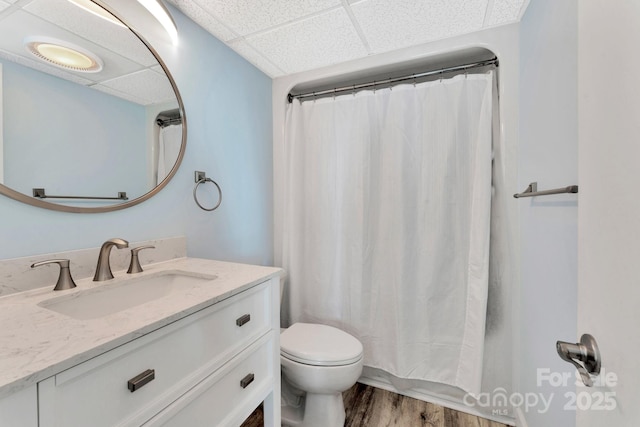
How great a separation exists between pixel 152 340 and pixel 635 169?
95 cm

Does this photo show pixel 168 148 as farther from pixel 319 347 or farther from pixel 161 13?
pixel 319 347

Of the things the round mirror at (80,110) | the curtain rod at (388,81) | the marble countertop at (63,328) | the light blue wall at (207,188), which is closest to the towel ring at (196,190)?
the light blue wall at (207,188)

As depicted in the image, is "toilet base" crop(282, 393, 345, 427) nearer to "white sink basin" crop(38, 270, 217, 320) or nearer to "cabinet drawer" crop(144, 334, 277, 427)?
"cabinet drawer" crop(144, 334, 277, 427)

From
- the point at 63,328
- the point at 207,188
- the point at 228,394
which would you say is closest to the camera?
the point at 63,328

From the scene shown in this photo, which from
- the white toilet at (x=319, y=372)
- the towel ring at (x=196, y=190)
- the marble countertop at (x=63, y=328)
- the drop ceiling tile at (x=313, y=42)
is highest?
the drop ceiling tile at (x=313, y=42)

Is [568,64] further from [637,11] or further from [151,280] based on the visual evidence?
[151,280]

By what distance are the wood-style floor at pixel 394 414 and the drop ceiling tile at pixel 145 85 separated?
69.4 inches

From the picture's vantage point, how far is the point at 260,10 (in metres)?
1.27

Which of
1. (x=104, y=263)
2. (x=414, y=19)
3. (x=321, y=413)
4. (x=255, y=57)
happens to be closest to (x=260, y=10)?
(x=255, y=57)

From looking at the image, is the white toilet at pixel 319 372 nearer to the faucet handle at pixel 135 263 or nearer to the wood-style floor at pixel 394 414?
the wood-style floor at pixel 394 414

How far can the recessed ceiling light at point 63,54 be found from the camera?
847 millimetres

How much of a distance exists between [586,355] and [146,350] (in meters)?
0.89

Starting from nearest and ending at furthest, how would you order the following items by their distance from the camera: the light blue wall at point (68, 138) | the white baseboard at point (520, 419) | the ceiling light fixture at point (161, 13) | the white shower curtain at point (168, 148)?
the light blue wall at point (68, 138) → the ceiling light fixture at point (161, 13) → the white shower curtain at point (168, 148) → the white baseboard at point (520, 419)

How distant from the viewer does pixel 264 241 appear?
6.20 feet
